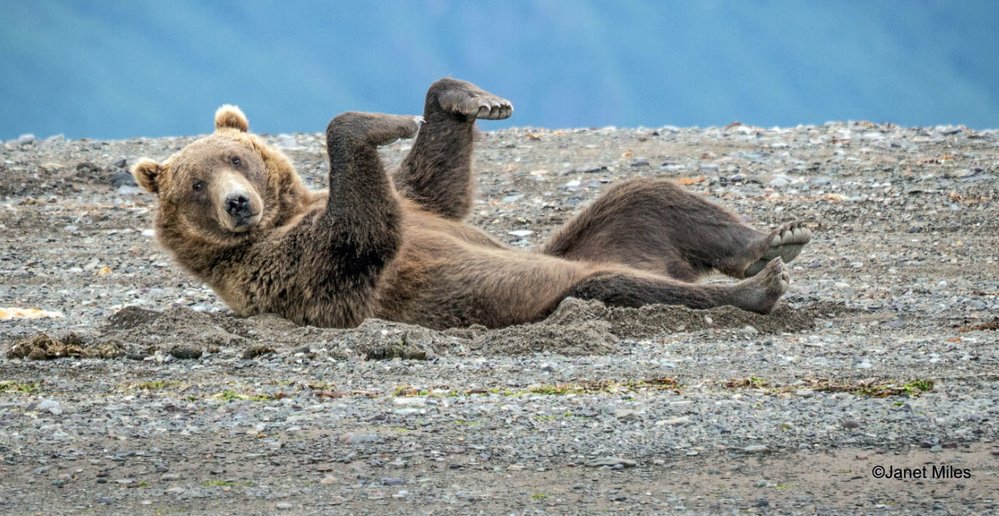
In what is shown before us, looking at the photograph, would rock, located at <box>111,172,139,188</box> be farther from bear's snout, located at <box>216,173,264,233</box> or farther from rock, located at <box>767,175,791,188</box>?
bear's snout, located at <box>216,173,264,233</box>

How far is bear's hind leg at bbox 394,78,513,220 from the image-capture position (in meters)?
8.72

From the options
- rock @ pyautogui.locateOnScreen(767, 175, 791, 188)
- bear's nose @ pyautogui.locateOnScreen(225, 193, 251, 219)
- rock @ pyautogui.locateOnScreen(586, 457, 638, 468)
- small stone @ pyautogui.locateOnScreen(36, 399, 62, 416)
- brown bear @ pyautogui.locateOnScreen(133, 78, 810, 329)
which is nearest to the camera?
rock @ pyautogui.locateOnScreen(586, 457, 638, 468)

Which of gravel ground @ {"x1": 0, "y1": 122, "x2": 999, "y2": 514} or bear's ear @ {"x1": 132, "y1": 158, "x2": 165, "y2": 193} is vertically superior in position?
bear's ear @ {"x1": 132, "y1": 158, "x2": 165, "y2": 193}

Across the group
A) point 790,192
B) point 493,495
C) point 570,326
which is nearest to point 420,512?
point 493,495

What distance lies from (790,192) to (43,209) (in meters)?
8.09

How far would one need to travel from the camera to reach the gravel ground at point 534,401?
4.55 meters

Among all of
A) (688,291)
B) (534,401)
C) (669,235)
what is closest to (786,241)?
(669,235)

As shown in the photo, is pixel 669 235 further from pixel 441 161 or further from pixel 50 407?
pixel 50 407

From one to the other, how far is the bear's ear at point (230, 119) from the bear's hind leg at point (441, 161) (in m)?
1.11

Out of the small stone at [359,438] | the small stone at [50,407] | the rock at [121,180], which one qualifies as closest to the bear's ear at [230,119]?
the small stone at [50,407]

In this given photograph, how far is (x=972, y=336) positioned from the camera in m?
6.91

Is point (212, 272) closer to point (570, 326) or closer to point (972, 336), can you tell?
point (570, 326)

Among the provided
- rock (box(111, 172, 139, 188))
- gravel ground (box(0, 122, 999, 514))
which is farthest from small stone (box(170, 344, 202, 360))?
rock (box(111, 172, 139, 188))

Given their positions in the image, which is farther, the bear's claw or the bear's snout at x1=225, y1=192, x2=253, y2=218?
the bear's claw
